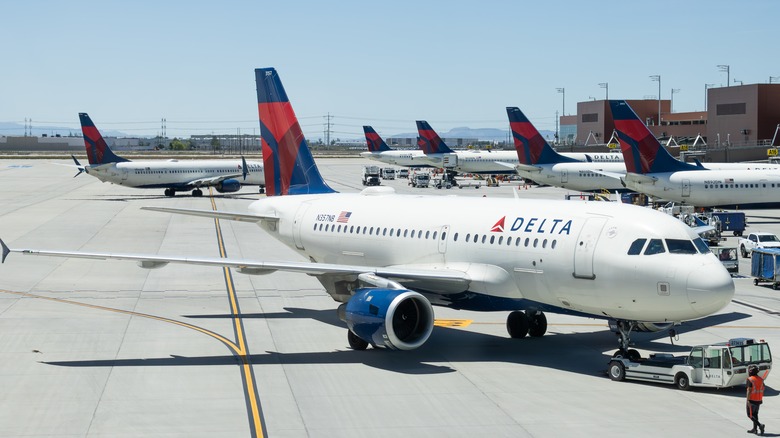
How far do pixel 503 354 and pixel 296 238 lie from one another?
10.8 m

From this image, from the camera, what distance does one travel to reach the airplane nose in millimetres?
22406

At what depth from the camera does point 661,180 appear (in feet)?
225

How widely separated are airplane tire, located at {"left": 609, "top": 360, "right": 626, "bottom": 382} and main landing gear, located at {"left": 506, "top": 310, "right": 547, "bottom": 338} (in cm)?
520

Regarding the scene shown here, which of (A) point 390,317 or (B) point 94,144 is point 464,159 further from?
(A) point 390,317

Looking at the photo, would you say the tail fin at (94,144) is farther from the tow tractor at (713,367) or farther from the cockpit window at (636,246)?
the tow tractor at (713,367)

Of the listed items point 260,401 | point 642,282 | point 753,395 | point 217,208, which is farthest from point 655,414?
point 217,208

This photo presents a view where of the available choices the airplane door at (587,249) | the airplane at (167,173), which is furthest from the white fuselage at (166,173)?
the airplane door at (587,249)

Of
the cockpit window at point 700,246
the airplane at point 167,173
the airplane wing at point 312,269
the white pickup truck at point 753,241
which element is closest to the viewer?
the cockpit window at point 700,246

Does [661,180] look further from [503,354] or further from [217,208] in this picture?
[503,354]

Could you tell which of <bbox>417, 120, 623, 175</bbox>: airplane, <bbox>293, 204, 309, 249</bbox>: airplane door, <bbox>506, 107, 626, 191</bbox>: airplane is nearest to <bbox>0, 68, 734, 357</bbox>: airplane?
→ <bbox>293, 204, 309, 249</bbox>: airplane door

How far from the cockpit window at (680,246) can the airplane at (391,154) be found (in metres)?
115

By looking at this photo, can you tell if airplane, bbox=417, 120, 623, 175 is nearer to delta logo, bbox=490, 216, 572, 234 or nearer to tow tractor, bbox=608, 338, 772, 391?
delta logo, bbox=490, 216, 572, 234

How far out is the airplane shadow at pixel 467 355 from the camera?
25.1m

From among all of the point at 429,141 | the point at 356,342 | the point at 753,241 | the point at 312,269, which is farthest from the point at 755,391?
the point at 429,141
